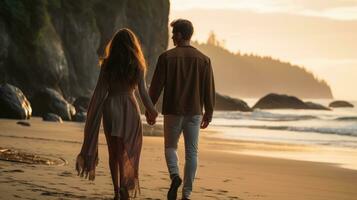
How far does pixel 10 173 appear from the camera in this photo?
26.5 feet

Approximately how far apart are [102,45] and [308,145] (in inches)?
1741

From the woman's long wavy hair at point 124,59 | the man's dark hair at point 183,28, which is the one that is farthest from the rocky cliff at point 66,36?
the woman's long wavy hair at point 124,59

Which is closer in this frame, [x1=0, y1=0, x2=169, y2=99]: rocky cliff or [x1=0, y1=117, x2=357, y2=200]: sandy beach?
[x1=0, y1=117, x2=357, y2=200]: sandy beach

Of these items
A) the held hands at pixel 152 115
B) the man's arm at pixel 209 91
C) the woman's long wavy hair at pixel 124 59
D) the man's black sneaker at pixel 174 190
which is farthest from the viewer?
the man's arm at pixel 209 91

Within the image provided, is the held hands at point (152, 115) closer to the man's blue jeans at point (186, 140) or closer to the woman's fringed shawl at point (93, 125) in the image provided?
the man's blue jeans at point (186, 140)

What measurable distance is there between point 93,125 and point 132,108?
0.41m

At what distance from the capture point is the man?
24.3ft

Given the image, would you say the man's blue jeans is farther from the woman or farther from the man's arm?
the woman

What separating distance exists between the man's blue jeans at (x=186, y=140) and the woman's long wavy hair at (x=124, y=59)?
75cm

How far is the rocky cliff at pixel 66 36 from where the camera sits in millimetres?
41938

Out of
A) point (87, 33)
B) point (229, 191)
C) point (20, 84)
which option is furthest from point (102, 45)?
point (229, 191)

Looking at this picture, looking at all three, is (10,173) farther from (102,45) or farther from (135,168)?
(102,45)

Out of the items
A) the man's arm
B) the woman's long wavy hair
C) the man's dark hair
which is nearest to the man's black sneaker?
the man's arm

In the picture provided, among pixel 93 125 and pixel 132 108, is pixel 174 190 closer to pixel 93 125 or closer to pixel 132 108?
pixel 132 108
